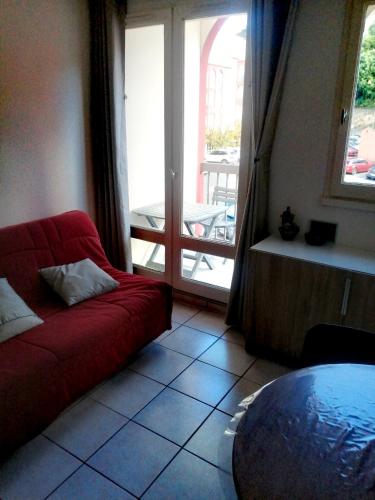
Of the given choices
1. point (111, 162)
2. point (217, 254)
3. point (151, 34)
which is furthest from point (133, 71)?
point (217, 254)

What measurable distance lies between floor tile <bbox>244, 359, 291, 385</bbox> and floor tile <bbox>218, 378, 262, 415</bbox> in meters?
0.05

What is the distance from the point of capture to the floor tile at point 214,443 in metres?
1.70

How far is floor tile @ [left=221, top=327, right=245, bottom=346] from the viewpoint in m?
2.64

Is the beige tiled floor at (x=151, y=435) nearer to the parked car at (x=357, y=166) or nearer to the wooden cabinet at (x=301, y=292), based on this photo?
the wooden cabinet at (x=301, y=292)

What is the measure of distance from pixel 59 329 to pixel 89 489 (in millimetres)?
756

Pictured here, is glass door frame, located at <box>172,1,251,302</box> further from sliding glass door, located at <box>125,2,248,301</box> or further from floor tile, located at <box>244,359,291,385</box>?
floor tile, located at <box>244,359,291,385</box>

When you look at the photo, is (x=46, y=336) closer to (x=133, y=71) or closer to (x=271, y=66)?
(x=271, y=66)

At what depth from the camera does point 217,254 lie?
2963 mm

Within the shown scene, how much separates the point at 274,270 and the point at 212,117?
1.26 m

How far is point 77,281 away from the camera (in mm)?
2312

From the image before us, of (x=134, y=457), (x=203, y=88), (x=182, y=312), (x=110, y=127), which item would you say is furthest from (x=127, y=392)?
(x=203, y=88)

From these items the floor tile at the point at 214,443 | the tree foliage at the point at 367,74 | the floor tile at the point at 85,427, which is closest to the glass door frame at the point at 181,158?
the tree foliage at the point at 367,74

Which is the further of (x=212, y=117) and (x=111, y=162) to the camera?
(x=111, y=162)

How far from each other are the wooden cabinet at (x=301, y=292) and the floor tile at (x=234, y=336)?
189mm
